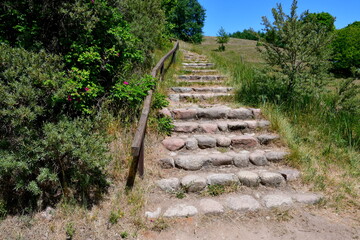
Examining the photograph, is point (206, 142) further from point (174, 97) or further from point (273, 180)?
point (174, 97)

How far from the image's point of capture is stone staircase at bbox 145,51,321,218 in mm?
2797

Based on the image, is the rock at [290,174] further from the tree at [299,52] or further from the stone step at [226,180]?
the tree at [299,52]

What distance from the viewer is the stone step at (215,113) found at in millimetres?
4555

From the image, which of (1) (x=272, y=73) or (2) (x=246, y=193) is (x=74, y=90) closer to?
(2) (x=246, y=193)

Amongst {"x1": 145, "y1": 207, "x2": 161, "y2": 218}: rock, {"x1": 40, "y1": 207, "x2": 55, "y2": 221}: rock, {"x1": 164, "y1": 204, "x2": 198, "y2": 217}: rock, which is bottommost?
{"x1": 40, "y1": 207, "x2": 55, "y2": 221}: rock

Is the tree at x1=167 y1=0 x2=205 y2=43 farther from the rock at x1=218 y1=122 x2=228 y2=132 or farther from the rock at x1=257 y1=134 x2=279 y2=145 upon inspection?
the rock at x1=257 y1=134 x2=279 y2=145

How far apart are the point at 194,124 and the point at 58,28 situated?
2650 mm

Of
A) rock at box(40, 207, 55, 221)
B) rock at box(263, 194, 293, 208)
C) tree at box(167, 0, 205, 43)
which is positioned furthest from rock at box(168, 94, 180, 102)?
tree at box(167, 0, 205, 43)

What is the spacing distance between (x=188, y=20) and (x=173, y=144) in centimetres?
3232

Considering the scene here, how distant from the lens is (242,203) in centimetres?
277

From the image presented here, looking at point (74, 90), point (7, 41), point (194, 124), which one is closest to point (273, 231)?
point (194, 124)

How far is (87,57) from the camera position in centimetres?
307

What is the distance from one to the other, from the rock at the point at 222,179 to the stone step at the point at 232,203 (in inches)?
7.5

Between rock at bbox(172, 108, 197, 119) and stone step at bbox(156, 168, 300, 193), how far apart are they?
5.13 ft
